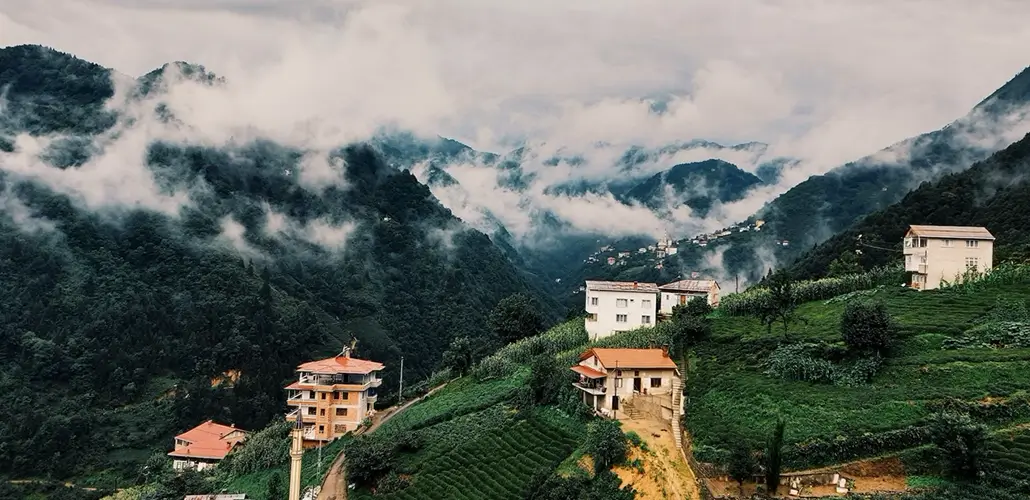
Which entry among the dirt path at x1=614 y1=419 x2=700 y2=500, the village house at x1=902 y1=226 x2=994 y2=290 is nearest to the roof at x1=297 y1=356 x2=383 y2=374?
the dirt path at x1=614 y1=419 x2=700 y2=500

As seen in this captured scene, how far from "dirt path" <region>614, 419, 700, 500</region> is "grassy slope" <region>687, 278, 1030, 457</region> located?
152 centimetres

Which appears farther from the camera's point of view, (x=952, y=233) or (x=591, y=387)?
(x=952, y=233)

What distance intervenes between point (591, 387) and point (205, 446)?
1449 inches

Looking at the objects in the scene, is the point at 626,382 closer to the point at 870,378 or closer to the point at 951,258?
the point at 870,378

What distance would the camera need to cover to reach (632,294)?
181ft

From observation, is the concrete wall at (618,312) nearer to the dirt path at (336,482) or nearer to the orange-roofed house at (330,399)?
the orange-roofed house at (330,399)

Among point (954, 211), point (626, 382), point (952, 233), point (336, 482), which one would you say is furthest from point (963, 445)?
point (954, 211)

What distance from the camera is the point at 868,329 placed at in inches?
1458

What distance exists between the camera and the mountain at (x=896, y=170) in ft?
388

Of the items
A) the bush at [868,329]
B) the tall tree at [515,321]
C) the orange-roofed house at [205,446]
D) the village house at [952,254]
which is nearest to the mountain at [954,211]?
the village house at [952,254]

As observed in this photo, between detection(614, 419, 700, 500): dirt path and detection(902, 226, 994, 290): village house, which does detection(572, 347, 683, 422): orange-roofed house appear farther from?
detection(902, 226, 994, 290): village house

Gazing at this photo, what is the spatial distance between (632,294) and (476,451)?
2101 cm

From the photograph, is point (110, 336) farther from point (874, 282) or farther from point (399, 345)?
point (874, 282)

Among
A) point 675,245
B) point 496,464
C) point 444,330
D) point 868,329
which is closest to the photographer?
point 496,464
